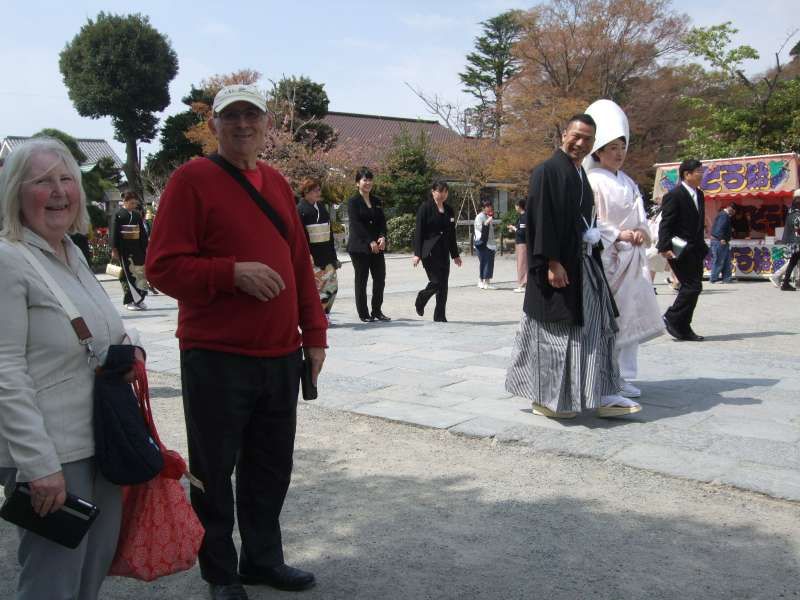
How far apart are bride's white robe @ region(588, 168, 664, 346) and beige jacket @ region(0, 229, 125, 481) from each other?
12.8ft

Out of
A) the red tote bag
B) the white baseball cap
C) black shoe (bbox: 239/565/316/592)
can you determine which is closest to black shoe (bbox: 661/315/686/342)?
black shoe (bbox: 239/565/316/592)

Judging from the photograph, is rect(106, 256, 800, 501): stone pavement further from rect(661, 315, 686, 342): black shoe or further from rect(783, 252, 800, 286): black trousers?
rect(783, 252, 800, 286): black trousers

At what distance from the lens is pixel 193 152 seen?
35531 mm

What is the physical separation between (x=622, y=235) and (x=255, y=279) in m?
3.46

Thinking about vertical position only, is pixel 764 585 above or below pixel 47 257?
below

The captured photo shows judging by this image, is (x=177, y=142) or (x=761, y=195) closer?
(x=761, y=195)

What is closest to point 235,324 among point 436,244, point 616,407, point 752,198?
point 616,407

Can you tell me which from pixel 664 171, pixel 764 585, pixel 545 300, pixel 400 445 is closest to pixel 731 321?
pixel 545 300

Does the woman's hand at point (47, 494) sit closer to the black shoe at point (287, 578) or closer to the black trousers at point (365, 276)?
the black shoe at point (287, 578)

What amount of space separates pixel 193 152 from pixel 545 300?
33.0 metres

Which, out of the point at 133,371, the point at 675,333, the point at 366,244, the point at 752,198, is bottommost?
the point at 675,333

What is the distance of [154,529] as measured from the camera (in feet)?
7.38

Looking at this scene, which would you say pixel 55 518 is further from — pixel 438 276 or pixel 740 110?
pixel 740 110

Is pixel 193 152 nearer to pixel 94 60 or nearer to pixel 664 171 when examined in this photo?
pixel 94 60
